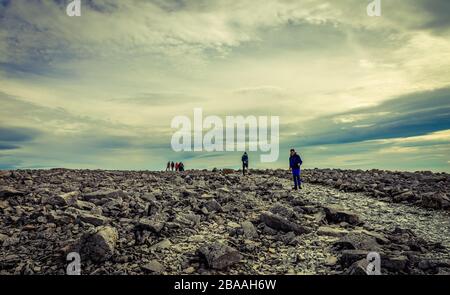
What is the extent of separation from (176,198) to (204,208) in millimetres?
2400

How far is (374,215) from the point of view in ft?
49.6

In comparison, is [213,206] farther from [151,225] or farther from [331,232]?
[331,232]

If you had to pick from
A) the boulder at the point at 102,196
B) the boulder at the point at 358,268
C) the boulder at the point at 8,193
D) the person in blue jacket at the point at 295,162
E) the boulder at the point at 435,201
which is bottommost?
the boulder at the point at 358,268

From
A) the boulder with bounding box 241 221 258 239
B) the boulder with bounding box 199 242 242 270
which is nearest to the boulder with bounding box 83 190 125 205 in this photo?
the boulder with bounding box 241 221 258 239

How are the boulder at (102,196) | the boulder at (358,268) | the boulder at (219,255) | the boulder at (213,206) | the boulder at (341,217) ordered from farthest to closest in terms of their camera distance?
the boulder at (102,196)
the boulder at (213,206)
the boulder at (341,217)
the boulder at (219,255)
the boulder at (358,268)

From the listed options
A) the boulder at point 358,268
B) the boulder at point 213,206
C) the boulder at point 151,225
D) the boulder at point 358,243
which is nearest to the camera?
the boulder at point 358,268

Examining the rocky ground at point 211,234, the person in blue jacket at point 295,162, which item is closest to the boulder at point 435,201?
the rocky ground at point 211,234

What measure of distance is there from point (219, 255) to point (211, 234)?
8.18 feet

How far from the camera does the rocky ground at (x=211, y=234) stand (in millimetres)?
9023

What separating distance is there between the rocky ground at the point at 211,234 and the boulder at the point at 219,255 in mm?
30

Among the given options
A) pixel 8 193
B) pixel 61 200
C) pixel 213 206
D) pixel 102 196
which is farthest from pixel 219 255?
pixel 8 193

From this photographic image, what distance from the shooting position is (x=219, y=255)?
8969mm

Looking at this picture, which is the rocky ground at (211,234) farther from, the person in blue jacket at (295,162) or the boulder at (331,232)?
the person in blue jacket at (295,162)
